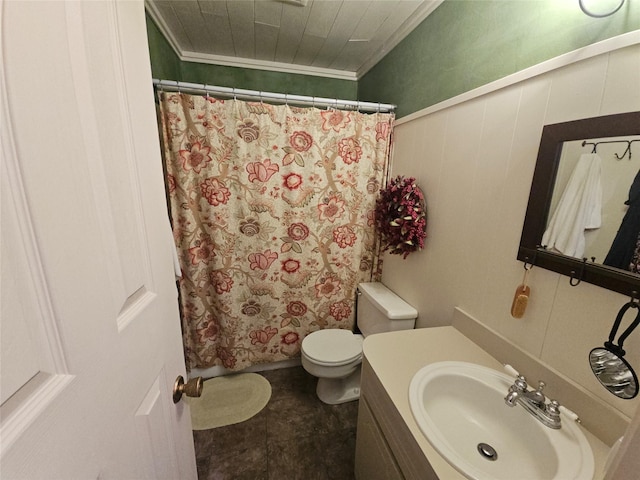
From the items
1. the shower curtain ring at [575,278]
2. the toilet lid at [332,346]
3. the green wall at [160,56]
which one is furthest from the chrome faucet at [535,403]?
the green wall at [160,56]

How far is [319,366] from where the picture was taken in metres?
1.54

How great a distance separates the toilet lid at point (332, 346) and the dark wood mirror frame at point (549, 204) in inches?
42.2

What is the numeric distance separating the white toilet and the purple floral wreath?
329 millimetres

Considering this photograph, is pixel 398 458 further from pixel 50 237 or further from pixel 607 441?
pixel 50 237

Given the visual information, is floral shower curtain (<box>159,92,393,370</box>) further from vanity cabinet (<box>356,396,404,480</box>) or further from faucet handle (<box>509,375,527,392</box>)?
faucet handle (<box>509,375,527,392</box>)

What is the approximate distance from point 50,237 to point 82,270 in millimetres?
67

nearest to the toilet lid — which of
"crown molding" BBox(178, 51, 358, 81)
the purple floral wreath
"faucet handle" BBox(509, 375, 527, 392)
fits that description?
the purple floral wreath

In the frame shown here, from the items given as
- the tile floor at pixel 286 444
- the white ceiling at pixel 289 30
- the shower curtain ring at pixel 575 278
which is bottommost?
the tile floor at pixel 286 444

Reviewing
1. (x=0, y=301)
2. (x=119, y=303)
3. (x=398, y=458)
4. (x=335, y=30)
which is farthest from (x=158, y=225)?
(x=335, y=30)

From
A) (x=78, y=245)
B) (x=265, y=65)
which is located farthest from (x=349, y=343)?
(x=265, y=65)

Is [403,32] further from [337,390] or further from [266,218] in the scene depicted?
[337,390]

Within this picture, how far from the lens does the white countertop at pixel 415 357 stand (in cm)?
71

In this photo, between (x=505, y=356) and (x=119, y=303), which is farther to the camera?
(x=505, y=356)

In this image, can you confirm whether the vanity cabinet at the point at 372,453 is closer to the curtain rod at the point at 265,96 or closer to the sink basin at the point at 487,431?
the sink basin at the point at 487,431
